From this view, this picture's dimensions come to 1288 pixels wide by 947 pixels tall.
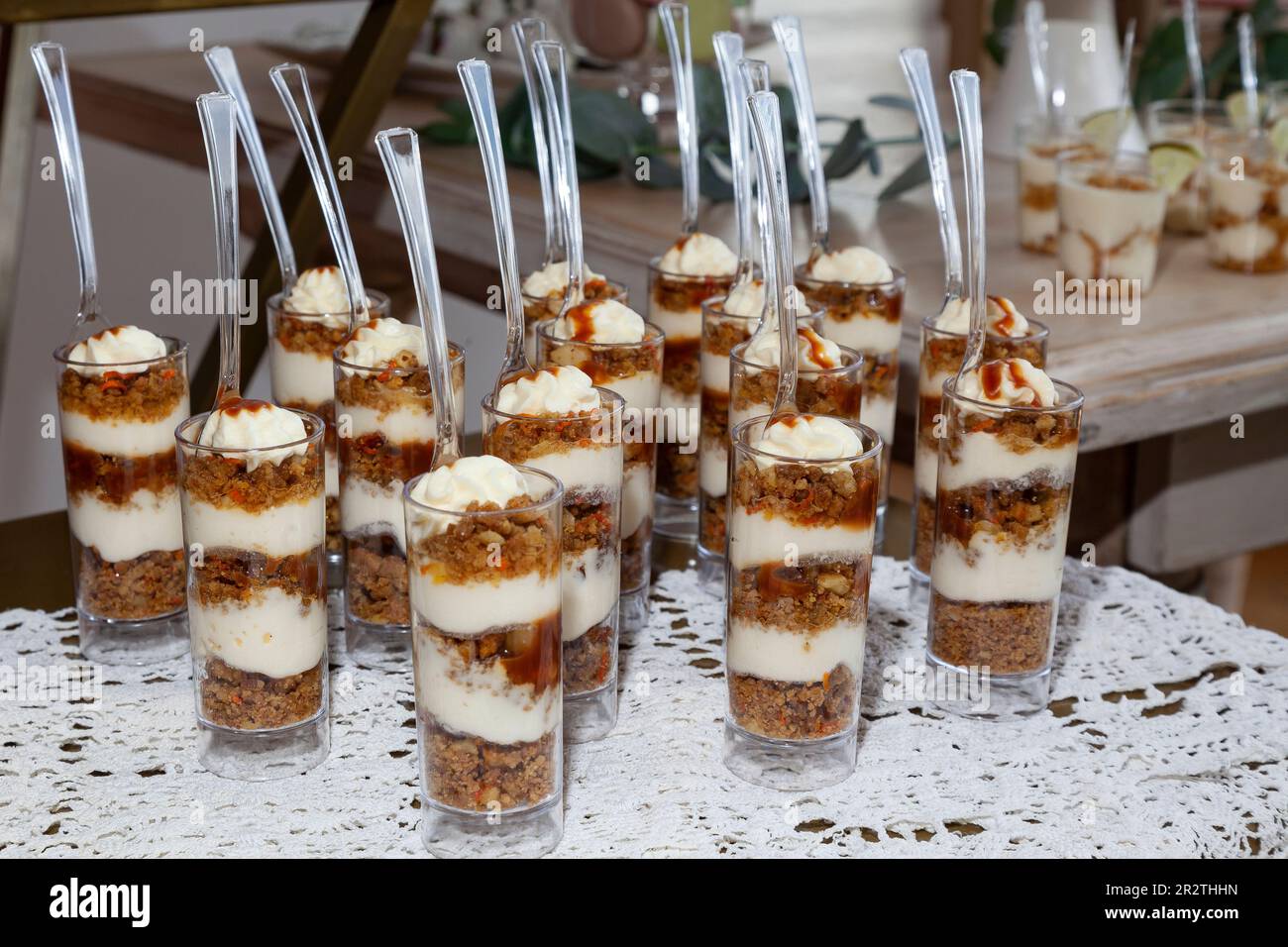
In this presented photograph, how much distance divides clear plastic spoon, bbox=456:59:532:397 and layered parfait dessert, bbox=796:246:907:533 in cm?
31

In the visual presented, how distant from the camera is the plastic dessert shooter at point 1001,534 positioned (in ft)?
3.32

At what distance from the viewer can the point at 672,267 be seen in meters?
1.36

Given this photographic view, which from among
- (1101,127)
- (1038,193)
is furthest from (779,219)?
(1101,127)

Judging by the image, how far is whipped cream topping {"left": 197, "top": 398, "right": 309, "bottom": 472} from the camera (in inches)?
36.6

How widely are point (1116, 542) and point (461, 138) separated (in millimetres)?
1149

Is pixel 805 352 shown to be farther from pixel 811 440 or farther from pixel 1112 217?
pixel 1112 217

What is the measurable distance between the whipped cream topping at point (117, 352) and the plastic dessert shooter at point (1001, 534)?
577 millimetres

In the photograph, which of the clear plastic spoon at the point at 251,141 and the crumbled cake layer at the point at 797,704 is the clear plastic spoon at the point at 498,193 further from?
the crumbled cake layer at the point at 797,704

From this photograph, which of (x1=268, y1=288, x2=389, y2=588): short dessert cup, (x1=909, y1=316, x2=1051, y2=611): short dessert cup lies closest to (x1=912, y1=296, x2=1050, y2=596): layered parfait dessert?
(x1=909, y1=316, x2=1051, y2=611): short dessert cup

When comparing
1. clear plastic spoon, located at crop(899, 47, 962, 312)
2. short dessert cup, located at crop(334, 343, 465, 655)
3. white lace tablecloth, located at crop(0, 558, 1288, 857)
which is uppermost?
clear plastic spoon, located at crop(899, 47, 962, 312)

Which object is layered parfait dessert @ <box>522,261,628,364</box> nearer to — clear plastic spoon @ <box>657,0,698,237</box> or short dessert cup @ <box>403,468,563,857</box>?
clear plastic spoon @ <box>657,0,698,237</box>

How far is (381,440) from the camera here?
42.5 inches

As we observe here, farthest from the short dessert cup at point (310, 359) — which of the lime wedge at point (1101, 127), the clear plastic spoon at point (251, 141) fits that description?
the lime wedge at point (1101, 127)

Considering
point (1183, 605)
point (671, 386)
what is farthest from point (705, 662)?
point (1183, 605)
